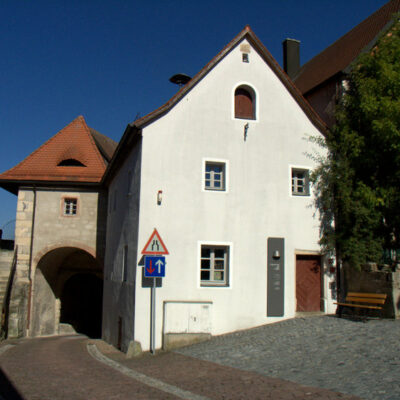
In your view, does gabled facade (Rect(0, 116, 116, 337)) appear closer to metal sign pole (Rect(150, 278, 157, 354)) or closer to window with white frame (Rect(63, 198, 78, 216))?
window with white frame (Rect(63, 198, 78, 216))

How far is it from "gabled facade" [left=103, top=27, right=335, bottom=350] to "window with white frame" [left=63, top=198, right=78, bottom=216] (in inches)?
302

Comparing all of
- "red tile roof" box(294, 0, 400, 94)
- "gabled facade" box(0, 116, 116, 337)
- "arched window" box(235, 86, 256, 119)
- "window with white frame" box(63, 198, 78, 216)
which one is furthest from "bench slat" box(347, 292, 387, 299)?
"window with white frame" box(63, 198, 78, 216)

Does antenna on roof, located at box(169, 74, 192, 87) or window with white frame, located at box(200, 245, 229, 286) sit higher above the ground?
antenna on roof, located at box(169, 74, 192, 87)

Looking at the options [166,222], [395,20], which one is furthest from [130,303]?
[395,20]

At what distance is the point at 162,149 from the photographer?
13.5m

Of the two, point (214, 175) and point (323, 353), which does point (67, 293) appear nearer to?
point (214, 175)

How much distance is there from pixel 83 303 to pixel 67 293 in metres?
2.04

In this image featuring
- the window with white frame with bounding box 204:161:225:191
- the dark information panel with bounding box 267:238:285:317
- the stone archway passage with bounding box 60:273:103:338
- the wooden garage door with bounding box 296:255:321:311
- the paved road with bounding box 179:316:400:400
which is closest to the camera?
the paved road with bounding box 179:316:400:400

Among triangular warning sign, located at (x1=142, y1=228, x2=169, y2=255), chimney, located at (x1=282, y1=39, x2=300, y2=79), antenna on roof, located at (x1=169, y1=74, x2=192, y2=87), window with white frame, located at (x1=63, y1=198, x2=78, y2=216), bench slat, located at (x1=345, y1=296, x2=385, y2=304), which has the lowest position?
bench slat, located at (x1=345, y1=296, x2=385, y2=304)

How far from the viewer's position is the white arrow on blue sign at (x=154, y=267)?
12.0m

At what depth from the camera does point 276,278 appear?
13742mm

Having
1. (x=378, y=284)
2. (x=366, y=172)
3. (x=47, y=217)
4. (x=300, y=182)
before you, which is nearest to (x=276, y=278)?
(x=378, y=284)

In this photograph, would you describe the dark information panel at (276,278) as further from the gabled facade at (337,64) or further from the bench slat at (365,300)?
the gabled facade at (337,64)

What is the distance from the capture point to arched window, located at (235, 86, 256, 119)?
14570 mm
